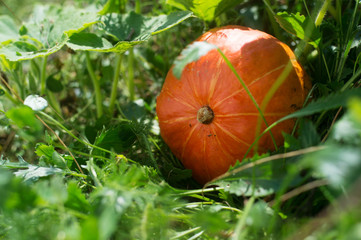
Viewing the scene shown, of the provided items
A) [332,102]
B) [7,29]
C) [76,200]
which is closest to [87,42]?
[7,29]

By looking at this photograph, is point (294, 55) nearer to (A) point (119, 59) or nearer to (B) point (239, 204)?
(B) point (239, 204)

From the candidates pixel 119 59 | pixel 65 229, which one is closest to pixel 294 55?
pixel 119 59

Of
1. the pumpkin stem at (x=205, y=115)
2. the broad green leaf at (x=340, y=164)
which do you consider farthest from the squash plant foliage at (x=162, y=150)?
the pumpkin stem at (x=205, y=115)

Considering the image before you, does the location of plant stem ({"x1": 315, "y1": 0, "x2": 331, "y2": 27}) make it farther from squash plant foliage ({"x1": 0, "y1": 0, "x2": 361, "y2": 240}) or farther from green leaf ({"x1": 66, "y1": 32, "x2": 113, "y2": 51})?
green leaf ({"x1": 66, "y1": 32, "x2": 113, "y2": 51})

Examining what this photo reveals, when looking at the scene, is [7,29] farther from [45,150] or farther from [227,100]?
[227,100]

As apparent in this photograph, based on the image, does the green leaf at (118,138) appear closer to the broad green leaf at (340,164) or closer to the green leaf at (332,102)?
the green leaf at (332,102)

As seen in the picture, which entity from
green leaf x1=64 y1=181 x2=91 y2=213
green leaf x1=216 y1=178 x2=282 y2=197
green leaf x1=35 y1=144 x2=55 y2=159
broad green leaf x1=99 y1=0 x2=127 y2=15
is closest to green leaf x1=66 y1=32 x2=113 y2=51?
broad green leaf x1=99 y1=0 x2=127 y2=15
